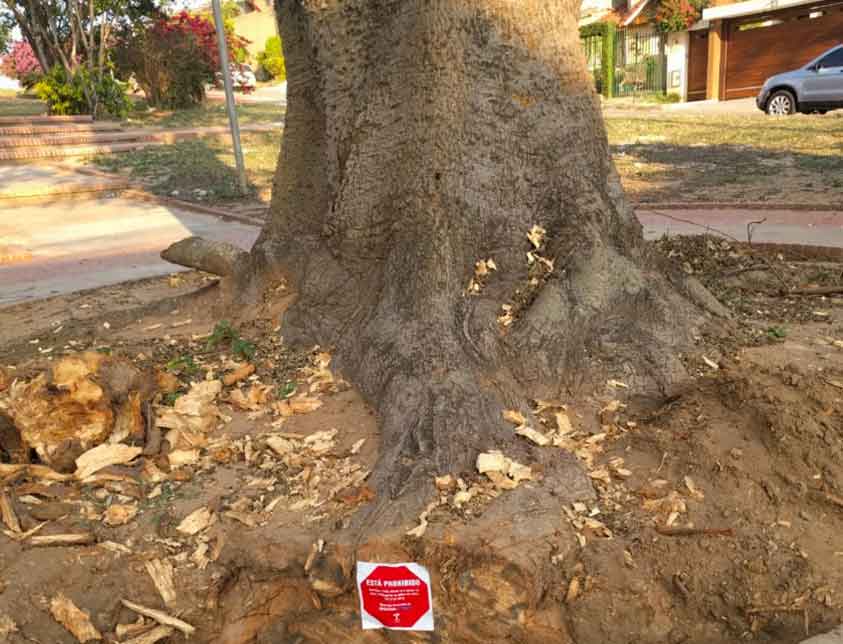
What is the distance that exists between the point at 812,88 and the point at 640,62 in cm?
1123

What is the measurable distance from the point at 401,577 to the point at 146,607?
0.85m

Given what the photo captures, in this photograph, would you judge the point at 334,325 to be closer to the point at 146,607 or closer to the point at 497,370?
the point at 497,370

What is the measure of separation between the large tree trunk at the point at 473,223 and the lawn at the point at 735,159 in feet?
19.3

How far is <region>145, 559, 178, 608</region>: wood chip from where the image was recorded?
8.23 feet

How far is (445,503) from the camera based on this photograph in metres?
2.57

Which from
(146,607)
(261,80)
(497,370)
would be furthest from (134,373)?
(261,80)

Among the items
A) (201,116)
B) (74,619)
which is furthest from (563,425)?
(201,116)

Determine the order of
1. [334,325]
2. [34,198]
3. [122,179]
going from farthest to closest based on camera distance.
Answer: [122,179]
[34,198]
[334,325]

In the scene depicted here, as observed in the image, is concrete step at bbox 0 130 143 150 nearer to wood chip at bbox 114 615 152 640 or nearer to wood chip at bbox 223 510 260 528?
wood chip at bbox 223 510 260 528

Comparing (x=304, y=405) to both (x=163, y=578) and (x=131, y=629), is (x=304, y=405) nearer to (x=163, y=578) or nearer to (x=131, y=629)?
(x=163, y=578)

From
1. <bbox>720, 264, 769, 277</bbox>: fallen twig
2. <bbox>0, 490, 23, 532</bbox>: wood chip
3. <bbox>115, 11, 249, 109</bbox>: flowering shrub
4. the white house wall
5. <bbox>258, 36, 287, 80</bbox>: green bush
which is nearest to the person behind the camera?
<bbox>0, 490, 23, 532</bbox>: wood chip

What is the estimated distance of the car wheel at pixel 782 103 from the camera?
59.3 ft

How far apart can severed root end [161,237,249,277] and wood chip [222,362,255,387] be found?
0.97 meters

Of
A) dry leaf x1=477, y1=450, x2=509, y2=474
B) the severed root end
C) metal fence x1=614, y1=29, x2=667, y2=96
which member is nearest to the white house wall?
metal fence x1=614, y1=29, x2=667, y2=96
